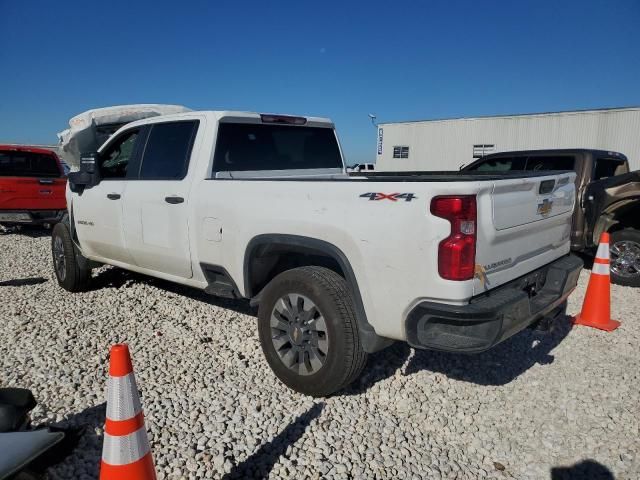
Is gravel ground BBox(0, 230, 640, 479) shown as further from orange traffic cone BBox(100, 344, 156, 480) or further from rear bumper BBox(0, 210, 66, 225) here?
rear bumper BBox(0, 210, 66, 225)

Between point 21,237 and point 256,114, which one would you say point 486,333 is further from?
point 21,237

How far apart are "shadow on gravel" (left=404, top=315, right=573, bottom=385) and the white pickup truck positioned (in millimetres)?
629

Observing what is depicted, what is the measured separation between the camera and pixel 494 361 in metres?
3.77

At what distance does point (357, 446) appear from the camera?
8.79 feet

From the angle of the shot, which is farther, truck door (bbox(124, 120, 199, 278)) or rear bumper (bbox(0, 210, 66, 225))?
rear bumper (bbox(0, 210, 66, 225))

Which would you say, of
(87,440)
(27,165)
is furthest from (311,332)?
(27,165)

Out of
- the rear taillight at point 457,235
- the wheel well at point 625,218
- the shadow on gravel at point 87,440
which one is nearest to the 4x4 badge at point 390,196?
the rear taillight at point 457,235

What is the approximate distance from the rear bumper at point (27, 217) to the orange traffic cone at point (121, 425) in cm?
835

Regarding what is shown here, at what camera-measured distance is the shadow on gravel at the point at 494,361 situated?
3555 millimetres

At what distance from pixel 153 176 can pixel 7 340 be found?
1.94m

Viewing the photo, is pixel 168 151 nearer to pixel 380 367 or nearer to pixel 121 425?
pixel 380 367

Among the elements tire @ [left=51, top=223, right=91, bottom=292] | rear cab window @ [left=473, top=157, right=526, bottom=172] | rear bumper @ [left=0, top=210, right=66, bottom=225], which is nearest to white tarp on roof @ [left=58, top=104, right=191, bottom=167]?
rear bumper @ [left=0, top=210, right=66, bottom=225]

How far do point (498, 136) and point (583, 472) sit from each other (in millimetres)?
23498

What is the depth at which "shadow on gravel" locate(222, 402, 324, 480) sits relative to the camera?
245 centimetres
